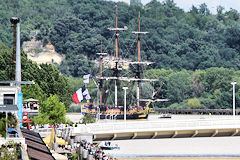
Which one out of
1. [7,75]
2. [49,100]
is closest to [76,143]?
[49,100]

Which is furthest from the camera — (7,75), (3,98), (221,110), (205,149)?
(221,110)

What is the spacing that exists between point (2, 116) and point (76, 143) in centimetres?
2946

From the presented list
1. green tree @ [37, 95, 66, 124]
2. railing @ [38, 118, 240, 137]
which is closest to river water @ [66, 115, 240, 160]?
green tree @ [37, 95, 66, 124]

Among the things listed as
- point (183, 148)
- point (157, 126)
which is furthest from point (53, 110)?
point (157, 126)

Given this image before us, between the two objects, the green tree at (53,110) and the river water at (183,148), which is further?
the green tree at (53,110)

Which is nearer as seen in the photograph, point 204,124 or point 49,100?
point 204,124

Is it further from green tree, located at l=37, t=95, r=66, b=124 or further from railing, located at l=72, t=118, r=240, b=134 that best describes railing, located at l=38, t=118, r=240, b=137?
green tree, located at l=37, t=95, r=66, b=124

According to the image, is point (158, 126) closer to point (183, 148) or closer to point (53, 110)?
point (53, 110)

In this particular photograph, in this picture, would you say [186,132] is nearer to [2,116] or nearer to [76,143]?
[76,143]

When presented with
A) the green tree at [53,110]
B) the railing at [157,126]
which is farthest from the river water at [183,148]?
the railing at [157,126]

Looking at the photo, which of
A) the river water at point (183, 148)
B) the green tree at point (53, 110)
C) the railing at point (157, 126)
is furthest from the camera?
the green tree at point (53, 110)

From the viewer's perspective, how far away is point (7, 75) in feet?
366

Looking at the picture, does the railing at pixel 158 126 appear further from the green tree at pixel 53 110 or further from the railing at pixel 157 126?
the green tree at pixel 53 110

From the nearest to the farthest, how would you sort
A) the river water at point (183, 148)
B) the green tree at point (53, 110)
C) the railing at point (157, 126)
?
the railing at point (157, 126) → the river water at point (183, 148) → the green tree at point (53, 110)
